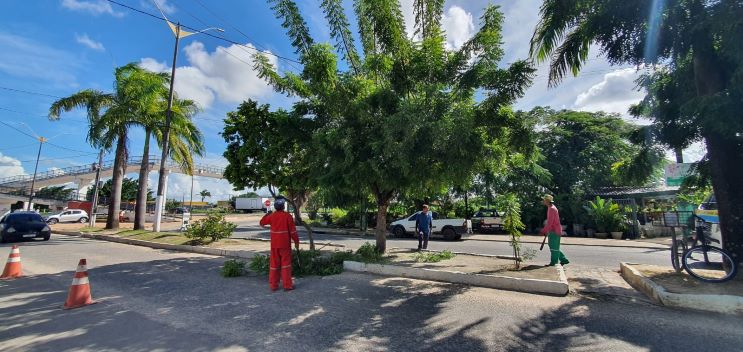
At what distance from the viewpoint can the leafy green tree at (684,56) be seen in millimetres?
5469

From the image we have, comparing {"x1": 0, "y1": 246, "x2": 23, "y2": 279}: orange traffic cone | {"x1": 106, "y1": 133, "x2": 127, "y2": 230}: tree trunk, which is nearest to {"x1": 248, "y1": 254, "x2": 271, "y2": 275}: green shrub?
{"x1": 0, "y1": 246, "x2": 23, "y2": 279}: orange traffic cone

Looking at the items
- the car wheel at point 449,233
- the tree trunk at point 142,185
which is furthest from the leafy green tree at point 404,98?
the tree trunk at point 142,185

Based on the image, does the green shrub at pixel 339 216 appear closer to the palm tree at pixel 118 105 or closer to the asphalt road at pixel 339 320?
the palm tree at pixel 118 105

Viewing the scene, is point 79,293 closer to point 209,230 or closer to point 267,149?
point 267,149

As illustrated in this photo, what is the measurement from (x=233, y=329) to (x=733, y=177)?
28.1 ft

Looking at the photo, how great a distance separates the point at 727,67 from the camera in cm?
647

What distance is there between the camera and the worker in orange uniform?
6520 mm

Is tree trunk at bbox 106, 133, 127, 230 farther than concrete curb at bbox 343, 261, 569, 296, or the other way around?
tree trunk at bbox 106, 133, 127, 230

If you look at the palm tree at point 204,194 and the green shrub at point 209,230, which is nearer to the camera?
the green shrub at point 209,230

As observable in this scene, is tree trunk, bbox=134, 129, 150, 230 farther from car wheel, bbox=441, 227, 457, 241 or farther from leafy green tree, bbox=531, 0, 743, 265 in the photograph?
leafy green tree, bbox=531, 0, 743, 265

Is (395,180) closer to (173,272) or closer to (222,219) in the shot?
(173,272)

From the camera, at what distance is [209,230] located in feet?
45.2

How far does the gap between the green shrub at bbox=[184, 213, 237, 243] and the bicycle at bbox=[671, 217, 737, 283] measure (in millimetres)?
13911

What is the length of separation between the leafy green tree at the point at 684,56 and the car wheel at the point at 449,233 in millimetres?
12211
